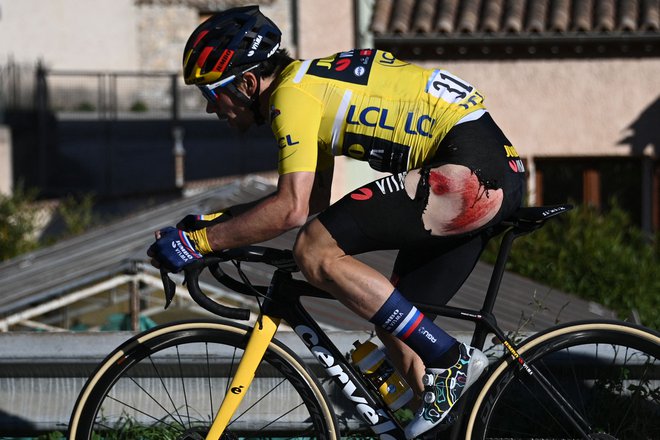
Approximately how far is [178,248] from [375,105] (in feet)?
2.50

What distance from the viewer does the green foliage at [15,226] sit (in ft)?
46.4

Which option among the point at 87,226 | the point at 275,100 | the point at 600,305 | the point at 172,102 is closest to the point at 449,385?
the point at 275,100

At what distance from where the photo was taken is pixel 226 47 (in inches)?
145

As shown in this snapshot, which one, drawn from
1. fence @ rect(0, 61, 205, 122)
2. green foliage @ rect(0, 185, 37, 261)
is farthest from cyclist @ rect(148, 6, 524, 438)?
fence @ rect(0, 61, 205, 122)

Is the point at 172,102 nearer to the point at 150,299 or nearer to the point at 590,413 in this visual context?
the point at 150,299

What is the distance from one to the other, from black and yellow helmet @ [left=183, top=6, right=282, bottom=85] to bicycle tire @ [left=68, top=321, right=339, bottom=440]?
2.69 feet

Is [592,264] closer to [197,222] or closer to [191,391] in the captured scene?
[191,391]

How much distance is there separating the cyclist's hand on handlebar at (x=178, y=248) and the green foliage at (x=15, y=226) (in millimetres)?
10762

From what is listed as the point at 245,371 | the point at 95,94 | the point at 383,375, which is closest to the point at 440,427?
the point at 383,375

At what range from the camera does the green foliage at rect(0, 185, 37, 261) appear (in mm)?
14156

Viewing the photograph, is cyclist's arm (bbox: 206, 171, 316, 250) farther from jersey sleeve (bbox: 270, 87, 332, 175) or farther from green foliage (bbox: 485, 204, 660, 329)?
green foliage (bbox: 485, 204, 660, 329)

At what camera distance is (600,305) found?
9664mm

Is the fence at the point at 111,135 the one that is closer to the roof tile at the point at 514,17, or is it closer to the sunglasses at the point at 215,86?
the roof tile at the point at 514,17

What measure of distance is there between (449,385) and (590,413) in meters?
0.65
